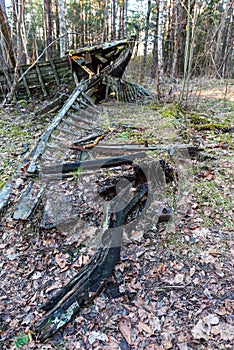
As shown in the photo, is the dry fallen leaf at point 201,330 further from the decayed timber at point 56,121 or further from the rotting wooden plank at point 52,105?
the rotting wooden plank at point 52,105

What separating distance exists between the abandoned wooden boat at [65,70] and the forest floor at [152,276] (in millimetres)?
5988

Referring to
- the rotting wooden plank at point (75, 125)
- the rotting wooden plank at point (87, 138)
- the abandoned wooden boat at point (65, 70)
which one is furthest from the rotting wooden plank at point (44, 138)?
the abandoned wooden boat at point (65, 70)

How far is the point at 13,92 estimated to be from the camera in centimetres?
873

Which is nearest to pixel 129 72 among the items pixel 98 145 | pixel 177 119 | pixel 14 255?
pixel 177 119

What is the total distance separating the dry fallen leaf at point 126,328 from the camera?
7.21 feet

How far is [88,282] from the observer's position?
2.52 meters

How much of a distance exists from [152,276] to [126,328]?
0.60m

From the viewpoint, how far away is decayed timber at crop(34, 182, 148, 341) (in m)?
2.27

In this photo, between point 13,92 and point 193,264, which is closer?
point 193,264

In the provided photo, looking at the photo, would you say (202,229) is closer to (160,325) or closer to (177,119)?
(160,325)

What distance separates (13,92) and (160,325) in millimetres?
8670

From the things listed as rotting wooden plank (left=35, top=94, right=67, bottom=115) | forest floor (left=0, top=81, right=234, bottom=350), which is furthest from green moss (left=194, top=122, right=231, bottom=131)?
rotting wooden plank (left=35, top=94, right=67, bottom=115)

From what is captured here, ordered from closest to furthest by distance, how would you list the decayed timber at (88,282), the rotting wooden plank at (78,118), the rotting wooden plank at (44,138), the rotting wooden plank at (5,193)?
1. the decayed timber at (88,282)
2. the rotting wooden plank at (5,193)
3. the rotting wooden plank at (44,138)
4. the rotting wooden plank at (78,118)

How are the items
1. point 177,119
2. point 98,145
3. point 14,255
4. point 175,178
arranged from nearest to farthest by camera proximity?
point 14,255
point 175,178
point 98,145
point 177,119
